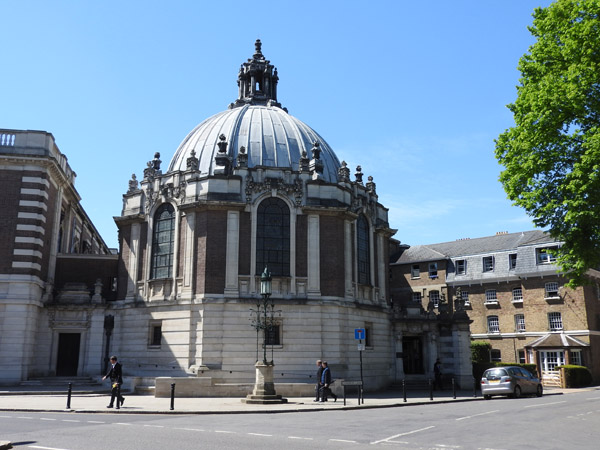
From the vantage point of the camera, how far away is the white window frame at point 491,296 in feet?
165

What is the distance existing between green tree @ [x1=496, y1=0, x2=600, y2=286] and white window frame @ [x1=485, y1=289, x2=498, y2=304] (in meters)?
29.9

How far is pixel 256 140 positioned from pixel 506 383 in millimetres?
21467

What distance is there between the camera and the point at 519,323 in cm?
4856

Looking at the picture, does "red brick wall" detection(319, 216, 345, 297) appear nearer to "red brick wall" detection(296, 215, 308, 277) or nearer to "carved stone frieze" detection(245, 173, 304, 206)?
"red brick wall" detection(296, 215, 308, 277)

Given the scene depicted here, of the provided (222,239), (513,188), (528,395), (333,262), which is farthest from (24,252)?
(528,395)

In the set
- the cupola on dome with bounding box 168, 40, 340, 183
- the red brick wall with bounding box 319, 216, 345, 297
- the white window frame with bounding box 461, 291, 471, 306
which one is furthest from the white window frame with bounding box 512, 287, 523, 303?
the red brick wall with bounding box 319, 216, 345, 297

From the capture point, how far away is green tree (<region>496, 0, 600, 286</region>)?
19.2 meters

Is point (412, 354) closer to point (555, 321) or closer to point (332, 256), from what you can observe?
point (332, 256)

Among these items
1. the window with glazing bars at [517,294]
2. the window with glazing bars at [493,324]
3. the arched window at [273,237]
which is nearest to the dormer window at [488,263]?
the window with glazing bars at [517,294]

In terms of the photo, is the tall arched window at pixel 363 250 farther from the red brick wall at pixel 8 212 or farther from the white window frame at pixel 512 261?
the red brick wall at pixel 8 212

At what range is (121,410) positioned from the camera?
20.4 metres

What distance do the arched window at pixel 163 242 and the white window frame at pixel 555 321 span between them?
3168 cm

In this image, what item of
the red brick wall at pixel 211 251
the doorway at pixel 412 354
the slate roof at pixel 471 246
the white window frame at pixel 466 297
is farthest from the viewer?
the white window frame at pixel 466 297

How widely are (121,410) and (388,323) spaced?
72.2 feet
